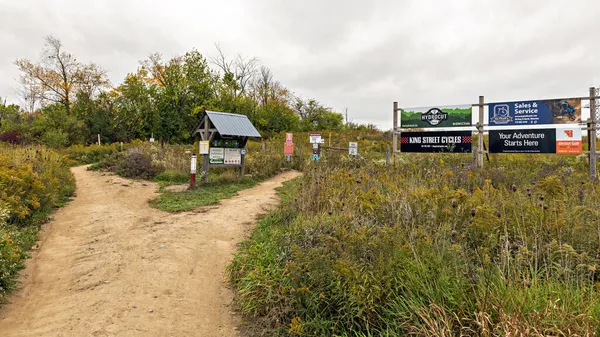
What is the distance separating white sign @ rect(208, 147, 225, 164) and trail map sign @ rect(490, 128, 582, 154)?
335 inches

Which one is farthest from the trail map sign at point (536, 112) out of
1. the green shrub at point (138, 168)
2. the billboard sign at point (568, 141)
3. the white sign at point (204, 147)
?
the green shrub at point (138, 168)

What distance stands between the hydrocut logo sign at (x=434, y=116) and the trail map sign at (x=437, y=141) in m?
0.41

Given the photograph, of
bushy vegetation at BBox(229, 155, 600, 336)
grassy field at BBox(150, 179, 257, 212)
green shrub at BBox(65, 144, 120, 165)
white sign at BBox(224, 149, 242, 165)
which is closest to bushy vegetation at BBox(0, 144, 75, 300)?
grassy field at BBox(150, 179, 257, 212)

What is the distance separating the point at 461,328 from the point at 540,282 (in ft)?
2.90

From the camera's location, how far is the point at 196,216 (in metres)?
7.45

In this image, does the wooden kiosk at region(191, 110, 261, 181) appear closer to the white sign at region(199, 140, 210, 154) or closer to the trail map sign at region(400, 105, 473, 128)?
the white sign at region(199, 140, 210, 154)

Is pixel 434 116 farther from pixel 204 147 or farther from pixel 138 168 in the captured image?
pixel 138 168

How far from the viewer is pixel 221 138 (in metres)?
12.2

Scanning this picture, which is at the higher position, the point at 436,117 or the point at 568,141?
the point at 436,117

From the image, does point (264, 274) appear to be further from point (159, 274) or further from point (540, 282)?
point (540, 282)

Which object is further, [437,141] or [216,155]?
[216,155]

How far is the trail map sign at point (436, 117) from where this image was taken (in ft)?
37.1

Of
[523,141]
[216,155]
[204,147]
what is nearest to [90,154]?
[216,155]

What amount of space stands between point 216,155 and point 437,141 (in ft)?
24.0
